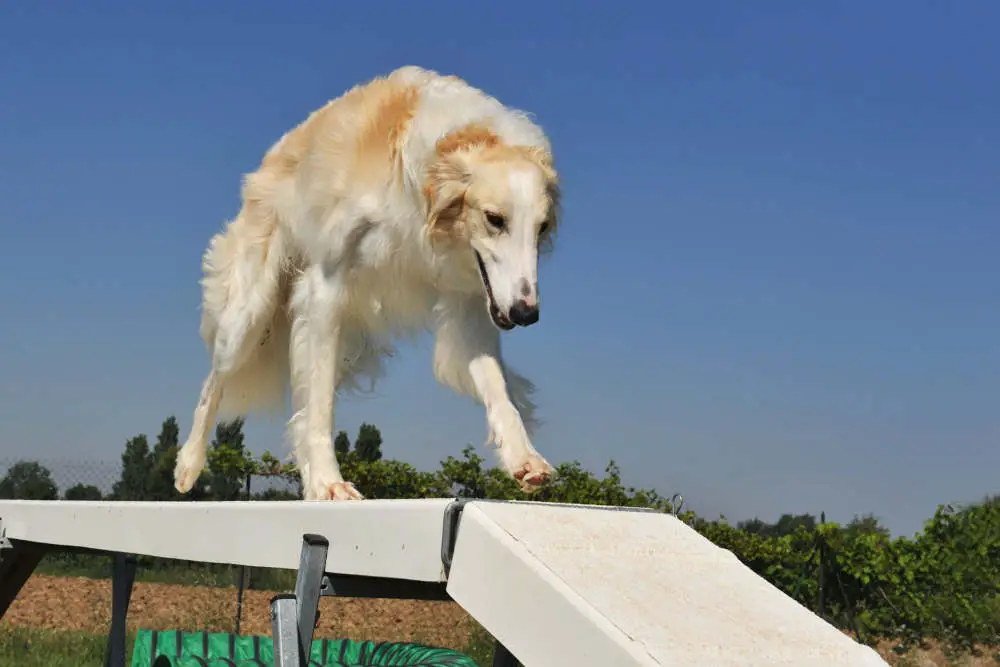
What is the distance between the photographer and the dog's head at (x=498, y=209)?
129 inches

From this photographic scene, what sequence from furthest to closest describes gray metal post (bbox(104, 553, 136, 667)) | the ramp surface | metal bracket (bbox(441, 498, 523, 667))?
1. gray metal post (bbox(104, 553, 136, 667))
2. metal bracket (bbox(441, 498, 523, 667))
3. the ramp surface

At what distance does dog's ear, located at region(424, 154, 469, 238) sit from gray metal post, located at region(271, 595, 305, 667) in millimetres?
1646

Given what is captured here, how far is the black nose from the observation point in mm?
3223

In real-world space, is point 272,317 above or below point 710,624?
above

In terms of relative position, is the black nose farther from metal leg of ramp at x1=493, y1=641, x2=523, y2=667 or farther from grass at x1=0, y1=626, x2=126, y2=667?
grass at x1=0, y1=626, x2=126, y2=667

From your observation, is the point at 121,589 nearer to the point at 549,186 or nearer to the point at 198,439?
the point at 198,439

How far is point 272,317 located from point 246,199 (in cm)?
55

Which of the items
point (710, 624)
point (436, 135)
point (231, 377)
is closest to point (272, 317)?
point (231, 377)

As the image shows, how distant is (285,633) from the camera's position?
2.14m

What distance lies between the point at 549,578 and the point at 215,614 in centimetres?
758

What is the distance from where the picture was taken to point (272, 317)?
15.3 ft

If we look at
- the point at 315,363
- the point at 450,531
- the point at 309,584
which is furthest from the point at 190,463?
the point at 450,531

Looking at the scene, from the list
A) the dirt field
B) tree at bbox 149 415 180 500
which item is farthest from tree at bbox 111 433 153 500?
the dirt field

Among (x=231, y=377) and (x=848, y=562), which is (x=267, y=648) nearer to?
(x=231, y=377)
